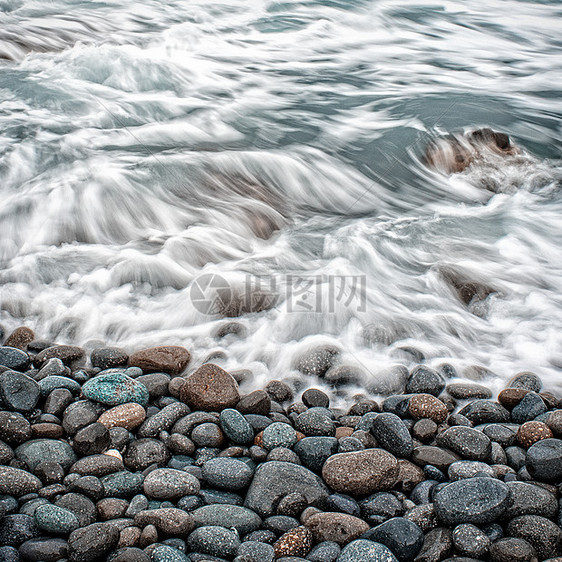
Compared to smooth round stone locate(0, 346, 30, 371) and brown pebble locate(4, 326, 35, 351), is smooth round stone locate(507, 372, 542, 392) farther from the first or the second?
brown pebble locate(4, 326, 35, 351)

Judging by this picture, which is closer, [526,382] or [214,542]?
[214,542]

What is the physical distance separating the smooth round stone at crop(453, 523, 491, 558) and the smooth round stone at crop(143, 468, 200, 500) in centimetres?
99

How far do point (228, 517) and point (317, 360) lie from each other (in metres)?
1.34

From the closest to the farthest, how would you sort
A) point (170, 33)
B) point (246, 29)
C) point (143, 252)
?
point (143, 252), point (170, 33), point (246, 29)

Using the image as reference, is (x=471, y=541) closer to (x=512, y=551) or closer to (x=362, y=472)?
(x=512, y=551)

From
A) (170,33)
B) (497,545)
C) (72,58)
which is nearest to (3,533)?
(497,545)

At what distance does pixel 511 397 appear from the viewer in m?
2.84

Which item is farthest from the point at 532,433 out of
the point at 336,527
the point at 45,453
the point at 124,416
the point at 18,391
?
the point at 18,391

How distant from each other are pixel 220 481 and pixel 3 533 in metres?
0.79

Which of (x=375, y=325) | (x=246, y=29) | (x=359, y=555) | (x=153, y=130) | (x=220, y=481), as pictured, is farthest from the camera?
(x=246, y=29)

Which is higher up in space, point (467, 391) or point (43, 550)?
point (43, 550)

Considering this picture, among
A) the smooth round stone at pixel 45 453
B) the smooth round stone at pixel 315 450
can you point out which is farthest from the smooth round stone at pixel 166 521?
the smooth round stone at pixel 315 450

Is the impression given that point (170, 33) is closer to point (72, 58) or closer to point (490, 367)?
point (72, 58)

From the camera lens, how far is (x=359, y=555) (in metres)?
1.85
